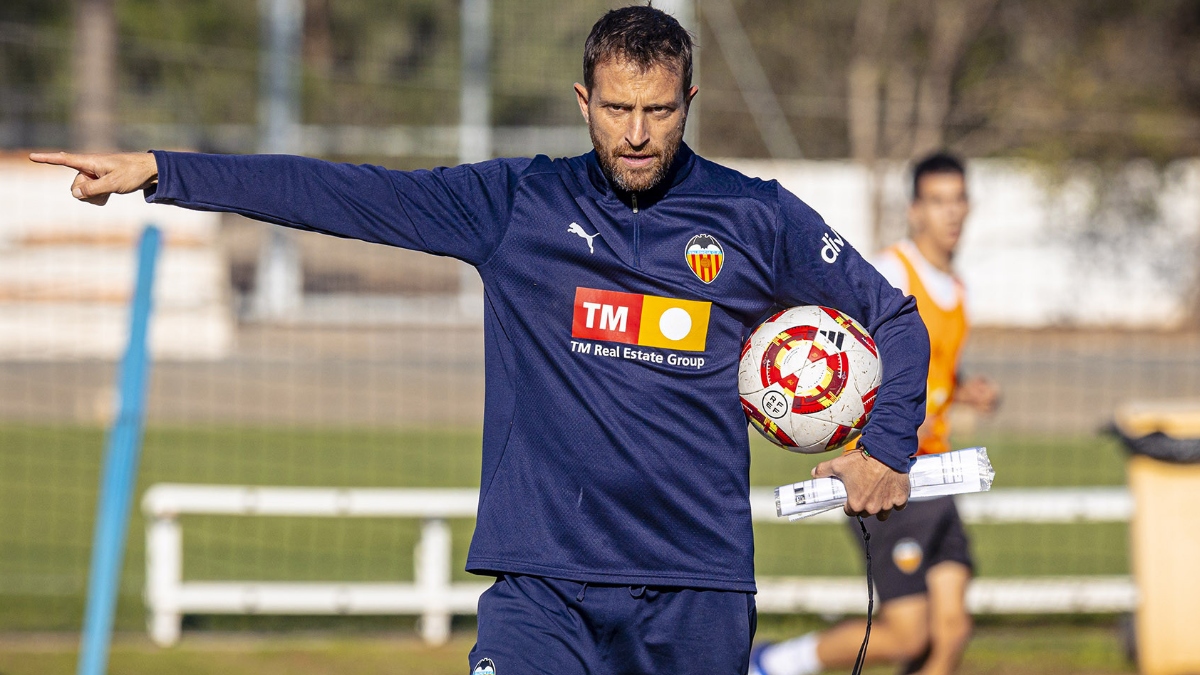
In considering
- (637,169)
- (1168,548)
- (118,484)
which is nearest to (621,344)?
(637,169)

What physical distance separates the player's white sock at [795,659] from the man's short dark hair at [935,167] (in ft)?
6.38

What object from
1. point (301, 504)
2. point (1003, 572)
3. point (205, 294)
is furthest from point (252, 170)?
point (205, 294)

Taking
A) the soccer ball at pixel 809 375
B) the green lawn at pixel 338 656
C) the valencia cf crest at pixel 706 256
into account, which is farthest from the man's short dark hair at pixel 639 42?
the green lawn at pixel 338 656

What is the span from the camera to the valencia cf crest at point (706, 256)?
3.54 m

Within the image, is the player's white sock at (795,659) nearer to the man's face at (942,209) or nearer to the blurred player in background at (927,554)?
the blurred player in background at (927,554)

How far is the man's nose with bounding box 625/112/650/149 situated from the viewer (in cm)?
340

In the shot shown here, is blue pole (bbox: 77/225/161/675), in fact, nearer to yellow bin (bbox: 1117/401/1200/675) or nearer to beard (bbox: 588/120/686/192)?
beard (bbox: 588/120/686/192)

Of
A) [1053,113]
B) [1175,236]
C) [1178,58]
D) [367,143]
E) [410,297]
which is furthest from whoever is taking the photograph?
[1178,58]

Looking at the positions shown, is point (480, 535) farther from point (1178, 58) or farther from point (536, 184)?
point (1178, 58)

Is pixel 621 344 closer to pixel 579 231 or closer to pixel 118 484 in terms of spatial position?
pixel 579 231

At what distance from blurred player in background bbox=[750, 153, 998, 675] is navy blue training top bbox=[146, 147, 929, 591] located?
83.9 inches

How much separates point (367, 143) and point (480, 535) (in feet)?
66.7

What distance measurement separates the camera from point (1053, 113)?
27203 millimetres

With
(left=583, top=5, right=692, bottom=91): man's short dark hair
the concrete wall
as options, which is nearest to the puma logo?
(left=583, top=5, right=692, bottom=91): man's short dark hair
